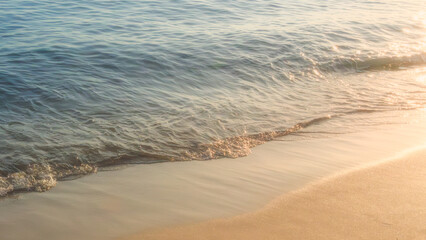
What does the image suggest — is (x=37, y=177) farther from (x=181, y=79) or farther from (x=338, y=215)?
(x=181, y=79)

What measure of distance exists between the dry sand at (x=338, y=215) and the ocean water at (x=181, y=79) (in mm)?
1249

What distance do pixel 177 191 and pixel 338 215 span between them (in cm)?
134

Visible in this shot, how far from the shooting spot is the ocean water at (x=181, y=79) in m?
5.50

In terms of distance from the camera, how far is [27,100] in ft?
21.7

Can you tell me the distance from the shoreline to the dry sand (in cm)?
13

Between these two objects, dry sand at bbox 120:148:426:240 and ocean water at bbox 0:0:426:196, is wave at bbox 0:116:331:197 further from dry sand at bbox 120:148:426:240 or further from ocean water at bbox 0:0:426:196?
dry sand at bbox 120:148:426:240

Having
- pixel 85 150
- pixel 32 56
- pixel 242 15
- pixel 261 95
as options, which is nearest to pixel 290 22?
pixel 242 15

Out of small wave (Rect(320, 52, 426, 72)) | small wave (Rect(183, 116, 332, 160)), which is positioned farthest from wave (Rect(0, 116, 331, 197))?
small wave (Rect(320, 52, 426, 72))

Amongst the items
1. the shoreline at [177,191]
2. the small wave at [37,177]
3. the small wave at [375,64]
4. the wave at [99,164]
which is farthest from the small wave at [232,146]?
the small wave at [375,64]

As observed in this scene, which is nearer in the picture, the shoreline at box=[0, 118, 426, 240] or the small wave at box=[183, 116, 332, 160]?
the shoreline at box=[0, 118, 426, 240]

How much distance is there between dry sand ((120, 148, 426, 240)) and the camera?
3662 millimetres

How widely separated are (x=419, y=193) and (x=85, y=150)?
10.4 ft

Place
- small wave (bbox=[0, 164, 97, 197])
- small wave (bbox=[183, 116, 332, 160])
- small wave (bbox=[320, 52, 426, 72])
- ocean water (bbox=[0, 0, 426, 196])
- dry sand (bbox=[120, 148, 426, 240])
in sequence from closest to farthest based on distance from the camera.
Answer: dry sand (bbox=[120, 148, 426, 240]), small wave (bbox=[0, 164, 97, 197]), small wave (bbox=[183, 116, 332, 160]), ocean water (bbox=[0, 0, 426, 196]), small wave (bbox=[320, 52, 426, 72])

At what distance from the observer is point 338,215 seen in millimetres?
3953
